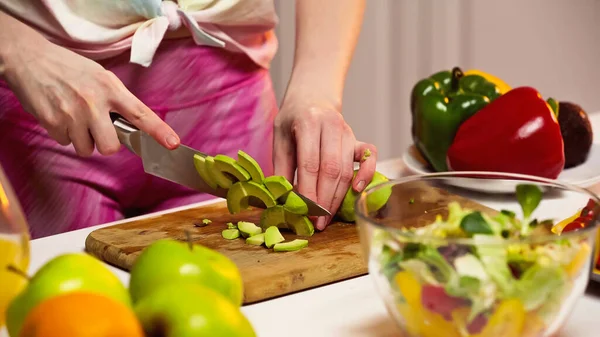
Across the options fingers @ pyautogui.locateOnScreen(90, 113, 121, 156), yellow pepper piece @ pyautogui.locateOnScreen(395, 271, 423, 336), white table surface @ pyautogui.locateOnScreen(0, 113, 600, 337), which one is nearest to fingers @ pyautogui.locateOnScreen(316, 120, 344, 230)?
white table surface @ pyautogui.locateOnScreen(0, 113, 600, 337)

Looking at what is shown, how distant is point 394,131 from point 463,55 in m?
0.46

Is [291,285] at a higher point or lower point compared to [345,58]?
lower

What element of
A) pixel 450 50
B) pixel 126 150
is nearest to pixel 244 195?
pixel 126 150

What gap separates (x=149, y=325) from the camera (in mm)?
638

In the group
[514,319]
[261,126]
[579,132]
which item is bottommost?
[261,126]

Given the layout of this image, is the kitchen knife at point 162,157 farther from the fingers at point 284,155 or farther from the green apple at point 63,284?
the green apple at point 63,284

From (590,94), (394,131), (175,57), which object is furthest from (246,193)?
(590,94)

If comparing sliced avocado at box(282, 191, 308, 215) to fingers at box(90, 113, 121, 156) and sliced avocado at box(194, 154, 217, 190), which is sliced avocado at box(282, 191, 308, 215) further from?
fingers at box(90, 113, 121, 156)

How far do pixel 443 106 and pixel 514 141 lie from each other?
260 millimetres

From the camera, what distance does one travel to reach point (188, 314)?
61 cm

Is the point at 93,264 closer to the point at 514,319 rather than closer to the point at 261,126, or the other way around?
the point at 514,319

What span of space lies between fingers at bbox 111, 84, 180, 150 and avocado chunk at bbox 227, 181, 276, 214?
0.37ft

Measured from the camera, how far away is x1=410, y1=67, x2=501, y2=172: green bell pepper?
159cm

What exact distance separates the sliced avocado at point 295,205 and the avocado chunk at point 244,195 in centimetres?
2
